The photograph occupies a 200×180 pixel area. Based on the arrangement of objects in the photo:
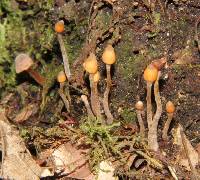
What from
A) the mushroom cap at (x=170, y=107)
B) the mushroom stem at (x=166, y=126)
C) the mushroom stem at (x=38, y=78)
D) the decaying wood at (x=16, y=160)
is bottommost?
the decaying wood at (x=16, y=160)

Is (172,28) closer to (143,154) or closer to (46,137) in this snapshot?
(143,154)

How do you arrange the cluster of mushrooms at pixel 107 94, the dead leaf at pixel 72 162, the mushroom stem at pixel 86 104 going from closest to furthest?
the cluster of mushrooms at pixel 107 94
the dead leaf at pixel 72 162
the mushroom stem at pixel 86 104

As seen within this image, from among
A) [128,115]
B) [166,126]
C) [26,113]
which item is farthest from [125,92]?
[26,113]

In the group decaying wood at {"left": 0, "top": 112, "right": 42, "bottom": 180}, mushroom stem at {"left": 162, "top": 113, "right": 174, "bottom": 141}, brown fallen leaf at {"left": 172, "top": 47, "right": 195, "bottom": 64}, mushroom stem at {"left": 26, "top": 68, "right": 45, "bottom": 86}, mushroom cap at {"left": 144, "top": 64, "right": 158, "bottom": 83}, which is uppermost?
brown fallen leaf at {"left": 172, "top": 47, "right": 195, "bottom": 64}

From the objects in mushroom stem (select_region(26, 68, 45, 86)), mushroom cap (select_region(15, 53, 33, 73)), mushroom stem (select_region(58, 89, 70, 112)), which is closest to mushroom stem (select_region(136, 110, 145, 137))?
mushroom stem (select_region(58, 89, 70, 112))

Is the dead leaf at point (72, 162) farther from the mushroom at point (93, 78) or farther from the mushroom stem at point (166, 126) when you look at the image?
the mushroom stem at point (166, 126)

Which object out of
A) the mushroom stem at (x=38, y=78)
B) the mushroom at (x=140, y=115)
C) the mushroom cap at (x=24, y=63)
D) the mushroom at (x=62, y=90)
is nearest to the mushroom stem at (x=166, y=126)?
the mushroom at (x=140, y=115)

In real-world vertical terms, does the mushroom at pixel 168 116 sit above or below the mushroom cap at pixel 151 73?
below

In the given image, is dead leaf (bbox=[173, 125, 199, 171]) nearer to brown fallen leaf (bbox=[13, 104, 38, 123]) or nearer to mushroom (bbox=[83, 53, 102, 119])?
mushroom (bbox=[83, 53, 102, 119])
